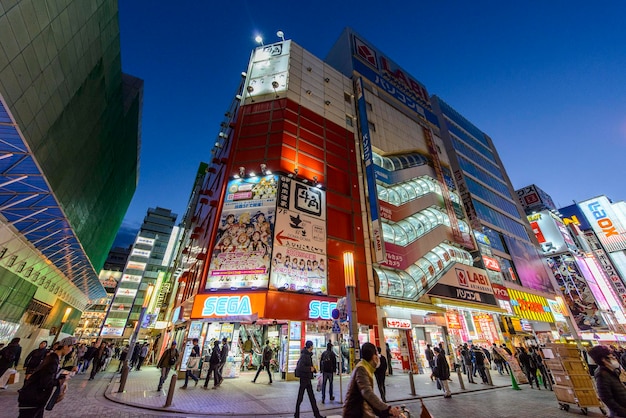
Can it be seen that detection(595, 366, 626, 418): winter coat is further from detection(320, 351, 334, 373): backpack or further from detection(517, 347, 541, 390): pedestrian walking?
detection(517, 347, 541, 390): pedestrian walking

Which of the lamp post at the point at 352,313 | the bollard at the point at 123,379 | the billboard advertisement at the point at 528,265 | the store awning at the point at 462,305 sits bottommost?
the bollard at the point at 123,379

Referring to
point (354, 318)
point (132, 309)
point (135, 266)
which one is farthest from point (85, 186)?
point (135, 266)

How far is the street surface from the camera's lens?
7.19 meters

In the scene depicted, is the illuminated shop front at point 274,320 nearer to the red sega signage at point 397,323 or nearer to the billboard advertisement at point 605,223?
the red sega signage at point 397,323

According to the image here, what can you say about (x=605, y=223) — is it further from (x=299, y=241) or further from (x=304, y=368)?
(x=304, y=368)

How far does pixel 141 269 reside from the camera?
60.7 meters

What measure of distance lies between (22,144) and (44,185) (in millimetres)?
4005

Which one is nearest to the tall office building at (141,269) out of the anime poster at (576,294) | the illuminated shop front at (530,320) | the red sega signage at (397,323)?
the red sega signage at (397,323)

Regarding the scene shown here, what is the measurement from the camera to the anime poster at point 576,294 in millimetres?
33678

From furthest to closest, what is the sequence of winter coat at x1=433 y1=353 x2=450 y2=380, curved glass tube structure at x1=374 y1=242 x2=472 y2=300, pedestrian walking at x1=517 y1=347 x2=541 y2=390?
1. curved glass tube structure at x1=374 y1=242 x2=472 y2=300
2. pedestrian walking at x1=517 y1=347 x2=541 y2=390
3. winter coat at x1=433 y1=353 x2=450 y2=380

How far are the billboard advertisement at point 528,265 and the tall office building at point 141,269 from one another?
4893 cm

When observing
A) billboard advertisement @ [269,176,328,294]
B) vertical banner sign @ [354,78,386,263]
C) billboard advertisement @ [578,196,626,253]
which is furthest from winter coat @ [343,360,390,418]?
billboard advertisement @ [578,196,626,253]

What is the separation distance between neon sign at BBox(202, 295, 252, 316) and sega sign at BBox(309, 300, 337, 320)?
335 centimetres

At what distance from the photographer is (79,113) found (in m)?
18.5
